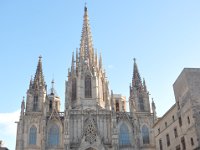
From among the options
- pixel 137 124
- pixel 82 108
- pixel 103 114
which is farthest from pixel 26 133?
pixel 137 124

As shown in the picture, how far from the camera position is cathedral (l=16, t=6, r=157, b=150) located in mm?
48031

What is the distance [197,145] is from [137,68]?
33.5 m

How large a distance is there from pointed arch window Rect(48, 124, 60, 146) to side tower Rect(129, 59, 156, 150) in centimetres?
1358

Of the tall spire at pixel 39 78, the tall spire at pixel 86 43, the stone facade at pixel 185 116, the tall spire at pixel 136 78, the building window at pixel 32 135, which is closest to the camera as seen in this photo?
the stone facade at pixel 185 116

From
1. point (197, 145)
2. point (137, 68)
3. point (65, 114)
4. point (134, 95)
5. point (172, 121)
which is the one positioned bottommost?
point (197, 145)

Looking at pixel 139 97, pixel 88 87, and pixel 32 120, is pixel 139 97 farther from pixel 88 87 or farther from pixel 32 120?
pixel 32 120

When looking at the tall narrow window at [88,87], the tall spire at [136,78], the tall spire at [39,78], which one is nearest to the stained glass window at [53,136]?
the tall narrow window at [88,87]

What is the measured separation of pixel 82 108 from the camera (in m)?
51.0

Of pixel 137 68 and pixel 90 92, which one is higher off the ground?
pixel 137 68

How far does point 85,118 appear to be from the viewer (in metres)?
50.3

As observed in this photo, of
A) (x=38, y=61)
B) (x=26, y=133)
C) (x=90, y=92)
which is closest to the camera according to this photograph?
(x=26, y=133)

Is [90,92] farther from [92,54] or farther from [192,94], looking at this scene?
[192,94]

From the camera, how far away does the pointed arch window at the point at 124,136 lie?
49.9 meters

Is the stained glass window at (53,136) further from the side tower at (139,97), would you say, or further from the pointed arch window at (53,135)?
the side tower at (139,97)
